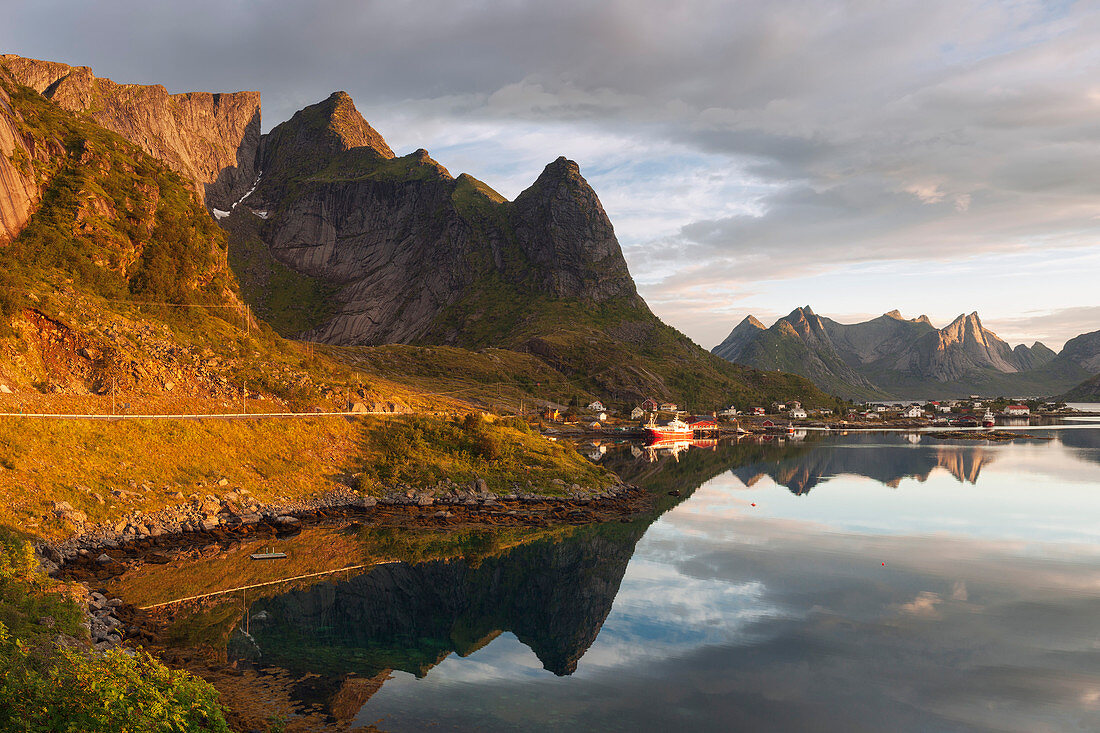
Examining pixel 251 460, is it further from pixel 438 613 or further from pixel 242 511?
pixel 438 613

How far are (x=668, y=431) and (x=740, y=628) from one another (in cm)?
13186

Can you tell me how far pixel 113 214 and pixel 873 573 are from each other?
93.2 m

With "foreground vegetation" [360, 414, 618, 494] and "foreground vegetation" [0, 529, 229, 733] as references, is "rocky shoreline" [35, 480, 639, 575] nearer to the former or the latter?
"foreground vegetation" [360, 414, 618, 494]

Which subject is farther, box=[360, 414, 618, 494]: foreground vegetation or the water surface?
box=[360, 414, 618, 494]: foreground vegetation

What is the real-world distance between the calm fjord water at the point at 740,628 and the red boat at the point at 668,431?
3611 inches

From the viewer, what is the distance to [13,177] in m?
72.7

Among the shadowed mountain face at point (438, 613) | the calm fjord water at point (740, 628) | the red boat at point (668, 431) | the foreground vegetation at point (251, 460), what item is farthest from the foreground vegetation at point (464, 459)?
the red boat at point (668, 431)

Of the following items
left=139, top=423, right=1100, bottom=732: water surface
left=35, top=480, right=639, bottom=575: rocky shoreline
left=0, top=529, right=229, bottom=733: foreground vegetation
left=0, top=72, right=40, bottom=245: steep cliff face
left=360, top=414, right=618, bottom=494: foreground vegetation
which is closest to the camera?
left=0, top=529, right=229, bottom=733: foreground vegetation

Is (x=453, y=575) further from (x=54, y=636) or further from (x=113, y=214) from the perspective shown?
(x=113, y=214)

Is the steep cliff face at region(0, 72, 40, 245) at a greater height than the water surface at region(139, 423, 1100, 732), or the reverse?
the steep cliff face at region(0, 72, 40, 245)

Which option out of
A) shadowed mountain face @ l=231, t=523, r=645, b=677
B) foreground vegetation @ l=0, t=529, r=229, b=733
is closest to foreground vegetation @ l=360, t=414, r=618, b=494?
shadowed mountain face @ l=231, t=523, r=645, b=677

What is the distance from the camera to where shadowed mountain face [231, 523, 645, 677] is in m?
32.3

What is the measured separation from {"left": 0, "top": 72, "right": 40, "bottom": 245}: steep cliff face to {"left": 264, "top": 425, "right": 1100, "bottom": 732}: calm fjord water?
60.7 metres

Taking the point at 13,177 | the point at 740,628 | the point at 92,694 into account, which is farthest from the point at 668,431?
the point at 92,694
